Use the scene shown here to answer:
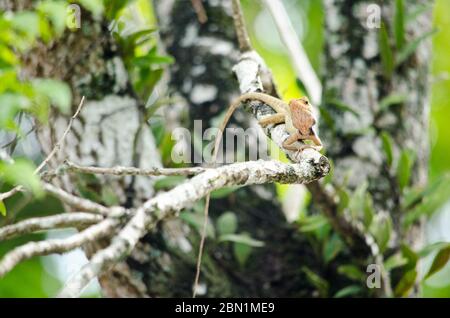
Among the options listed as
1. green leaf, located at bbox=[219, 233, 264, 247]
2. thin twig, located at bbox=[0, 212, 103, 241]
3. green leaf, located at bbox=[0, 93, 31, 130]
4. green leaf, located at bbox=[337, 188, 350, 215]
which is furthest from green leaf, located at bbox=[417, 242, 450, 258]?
green leaf, located at bbox=[0, 93, 31, 130]

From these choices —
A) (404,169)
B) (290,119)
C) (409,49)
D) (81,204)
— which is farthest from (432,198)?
(81,204)

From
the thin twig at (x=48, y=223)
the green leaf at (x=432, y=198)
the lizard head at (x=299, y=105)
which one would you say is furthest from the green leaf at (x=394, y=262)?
the thin twig at (x=48, y=223)

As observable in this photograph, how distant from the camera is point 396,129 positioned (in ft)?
10.5

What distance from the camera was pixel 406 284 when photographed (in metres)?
2.71

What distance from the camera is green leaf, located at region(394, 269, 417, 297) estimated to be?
8.84 feet

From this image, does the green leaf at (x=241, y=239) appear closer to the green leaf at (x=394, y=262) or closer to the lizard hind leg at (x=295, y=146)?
the green leaf at (x=394, y=262)

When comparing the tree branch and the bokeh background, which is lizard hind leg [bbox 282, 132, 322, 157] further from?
the bokeh background

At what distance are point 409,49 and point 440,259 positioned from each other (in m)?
1.02

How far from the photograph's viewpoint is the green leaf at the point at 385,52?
123 inches

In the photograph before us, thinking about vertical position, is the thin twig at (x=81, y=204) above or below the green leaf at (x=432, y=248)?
above

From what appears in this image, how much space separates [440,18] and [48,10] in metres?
5.19

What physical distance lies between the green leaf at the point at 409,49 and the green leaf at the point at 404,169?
0.50 metres

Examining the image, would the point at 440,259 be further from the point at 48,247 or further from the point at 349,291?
the point at 48,247
